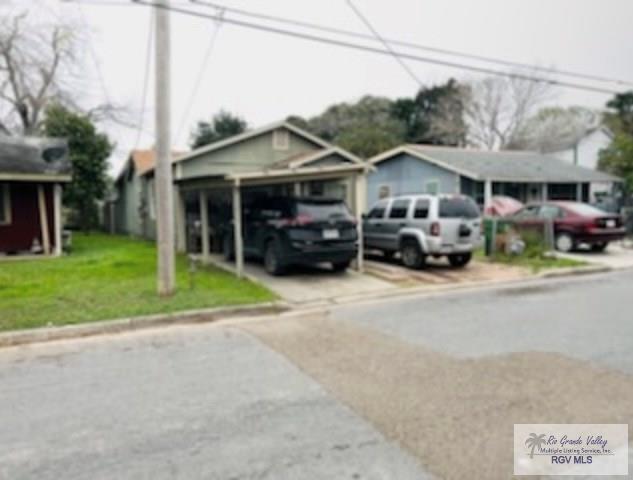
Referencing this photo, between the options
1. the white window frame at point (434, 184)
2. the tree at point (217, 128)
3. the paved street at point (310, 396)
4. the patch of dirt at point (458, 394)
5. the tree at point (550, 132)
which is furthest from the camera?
the tree at point (550, 132)

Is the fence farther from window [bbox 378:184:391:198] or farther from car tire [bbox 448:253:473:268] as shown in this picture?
window [bbox 378:184:391:198]

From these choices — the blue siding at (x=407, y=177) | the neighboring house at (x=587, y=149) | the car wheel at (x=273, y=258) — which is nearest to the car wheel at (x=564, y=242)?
the blue siding at (x=407, y=177)

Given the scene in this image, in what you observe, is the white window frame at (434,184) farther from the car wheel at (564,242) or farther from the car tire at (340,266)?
the car tire at (340,266)

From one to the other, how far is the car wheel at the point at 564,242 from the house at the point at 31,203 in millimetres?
15235

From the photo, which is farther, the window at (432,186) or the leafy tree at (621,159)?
the leafy tree at (621,159)

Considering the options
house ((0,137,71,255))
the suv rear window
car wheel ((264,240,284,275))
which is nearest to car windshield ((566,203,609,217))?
the suv rear window

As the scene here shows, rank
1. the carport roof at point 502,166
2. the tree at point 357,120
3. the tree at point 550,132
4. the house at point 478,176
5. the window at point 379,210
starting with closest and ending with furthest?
1. the window at point 379,210
2. the carport roof at point 502,166
3. the house at point 478,176
4. the tree at point 357,120
5. the tree at point 550,132

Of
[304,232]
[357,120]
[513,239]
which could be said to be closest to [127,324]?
[304,232]

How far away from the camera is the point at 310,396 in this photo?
4727 mm

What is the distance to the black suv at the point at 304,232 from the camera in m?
11.0

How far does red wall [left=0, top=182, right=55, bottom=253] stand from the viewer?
50.9 feet

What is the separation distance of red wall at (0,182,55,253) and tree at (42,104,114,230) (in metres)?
8.19

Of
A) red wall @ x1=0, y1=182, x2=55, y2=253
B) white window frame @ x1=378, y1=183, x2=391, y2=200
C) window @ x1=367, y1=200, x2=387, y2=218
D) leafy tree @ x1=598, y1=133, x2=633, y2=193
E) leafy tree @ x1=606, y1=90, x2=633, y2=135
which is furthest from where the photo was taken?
leafy tree @ x1=606, y1=90, x2=633, y2=135

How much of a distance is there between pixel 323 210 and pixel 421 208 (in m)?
2.80
